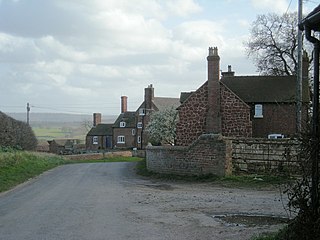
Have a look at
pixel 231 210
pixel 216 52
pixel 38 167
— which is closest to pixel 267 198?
pixel 231 210

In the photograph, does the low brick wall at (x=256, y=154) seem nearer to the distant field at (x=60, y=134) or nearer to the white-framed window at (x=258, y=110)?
the white-framed window at (x=258, y=110)

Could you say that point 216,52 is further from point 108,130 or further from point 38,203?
point 108,130

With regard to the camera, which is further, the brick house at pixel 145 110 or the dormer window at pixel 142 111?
the dormer window at pixel 142 111

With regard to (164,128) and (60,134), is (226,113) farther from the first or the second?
(60,134)

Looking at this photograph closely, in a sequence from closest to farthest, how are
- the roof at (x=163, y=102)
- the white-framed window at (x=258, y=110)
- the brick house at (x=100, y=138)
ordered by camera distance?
the white-framed window at (x=258, y=110) → the roof at (x=163, y=102) → the brick house at (x=100, y=138)

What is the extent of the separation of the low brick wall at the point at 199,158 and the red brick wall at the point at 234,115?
915 centimetres

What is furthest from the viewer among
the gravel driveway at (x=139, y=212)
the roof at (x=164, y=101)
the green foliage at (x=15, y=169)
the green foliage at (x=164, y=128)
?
the roof at (x=164, y=101)

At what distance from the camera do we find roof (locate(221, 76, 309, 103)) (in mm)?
36906

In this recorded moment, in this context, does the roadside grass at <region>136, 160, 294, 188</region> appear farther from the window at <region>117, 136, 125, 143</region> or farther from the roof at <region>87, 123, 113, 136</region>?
the roof at <region>87, 123, 113, 136</region>

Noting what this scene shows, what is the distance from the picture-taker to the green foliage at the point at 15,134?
44750mm

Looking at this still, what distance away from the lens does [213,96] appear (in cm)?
3400

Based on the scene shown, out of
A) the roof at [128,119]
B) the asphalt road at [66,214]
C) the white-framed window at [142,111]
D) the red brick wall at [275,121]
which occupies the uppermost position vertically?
the white-framed window at [142,111]

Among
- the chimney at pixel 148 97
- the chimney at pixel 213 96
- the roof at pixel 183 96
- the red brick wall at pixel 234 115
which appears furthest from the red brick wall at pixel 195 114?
the chimney at pixel 148 97

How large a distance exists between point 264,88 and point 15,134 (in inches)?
1037
